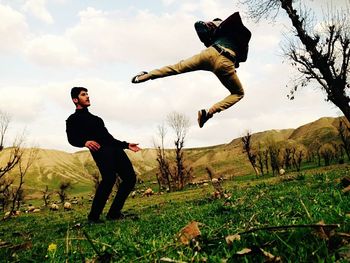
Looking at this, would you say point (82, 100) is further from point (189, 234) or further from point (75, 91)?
point (189, 234)

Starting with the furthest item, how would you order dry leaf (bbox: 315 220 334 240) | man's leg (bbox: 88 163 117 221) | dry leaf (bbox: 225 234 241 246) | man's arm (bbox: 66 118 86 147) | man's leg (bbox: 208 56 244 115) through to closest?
1. man's arm (bbox: 66 118 86 147)
2. man's leg (bbox: 88 163 117 221)
3. man's leg (bbox: 208 56 244 115)
4. dry leaf (bbox: 225 234 241 246)
5. dry leaf (bbox: 315 220 334 240)

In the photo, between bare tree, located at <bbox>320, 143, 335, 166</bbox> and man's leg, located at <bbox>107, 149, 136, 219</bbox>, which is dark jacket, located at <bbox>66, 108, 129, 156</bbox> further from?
bare tree, located at <bbox>320, 143, 335, 166</bbox>

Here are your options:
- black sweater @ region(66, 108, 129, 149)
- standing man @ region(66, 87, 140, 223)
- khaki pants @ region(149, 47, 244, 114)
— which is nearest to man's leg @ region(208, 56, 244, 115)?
khaki pants @ region(149, 47, 244, 114)

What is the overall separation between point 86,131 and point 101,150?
1.76ft

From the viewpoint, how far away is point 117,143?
720cm

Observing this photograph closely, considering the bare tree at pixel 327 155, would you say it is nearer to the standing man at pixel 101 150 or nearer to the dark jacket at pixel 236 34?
the standing man at pixel 101 150

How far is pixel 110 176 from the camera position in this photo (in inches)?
258

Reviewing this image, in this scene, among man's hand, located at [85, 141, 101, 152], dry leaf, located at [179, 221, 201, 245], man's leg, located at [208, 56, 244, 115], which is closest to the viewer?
dry leaf, located at [179, 221, 201, 245]

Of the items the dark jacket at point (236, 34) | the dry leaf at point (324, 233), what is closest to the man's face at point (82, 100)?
the dark jacket at point (236, 34)

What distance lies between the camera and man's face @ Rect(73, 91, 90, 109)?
699cm

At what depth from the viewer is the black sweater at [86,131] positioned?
22.3 feet

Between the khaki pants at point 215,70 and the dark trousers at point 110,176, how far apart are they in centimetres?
207

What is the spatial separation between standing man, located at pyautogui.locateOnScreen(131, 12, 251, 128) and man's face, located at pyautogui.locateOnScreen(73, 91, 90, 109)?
1704 mm

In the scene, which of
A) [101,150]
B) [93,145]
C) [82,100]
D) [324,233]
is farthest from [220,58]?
[324,233]
